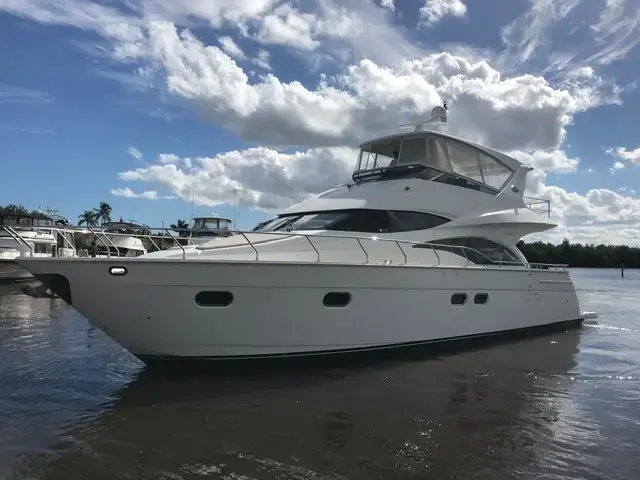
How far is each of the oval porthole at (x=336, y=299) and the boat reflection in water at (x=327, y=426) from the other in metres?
1.16

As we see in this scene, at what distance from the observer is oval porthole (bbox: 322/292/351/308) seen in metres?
8.45

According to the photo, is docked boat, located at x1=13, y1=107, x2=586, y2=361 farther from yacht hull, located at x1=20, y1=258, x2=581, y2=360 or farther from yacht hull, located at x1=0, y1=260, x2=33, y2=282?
yacht hull, located at x1=0, y1=260, x2=33, y2=282

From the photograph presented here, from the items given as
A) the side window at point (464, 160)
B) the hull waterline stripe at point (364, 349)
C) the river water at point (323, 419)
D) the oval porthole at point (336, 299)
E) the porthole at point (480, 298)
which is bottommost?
the river water at point (323, 419)

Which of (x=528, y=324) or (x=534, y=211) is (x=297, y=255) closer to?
(x=528, y=324)

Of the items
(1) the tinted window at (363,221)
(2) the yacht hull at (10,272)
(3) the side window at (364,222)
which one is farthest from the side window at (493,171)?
(2) the yacht hull at (10,272)

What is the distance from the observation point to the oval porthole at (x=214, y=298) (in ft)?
25.1

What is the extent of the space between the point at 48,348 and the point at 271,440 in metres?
7.24

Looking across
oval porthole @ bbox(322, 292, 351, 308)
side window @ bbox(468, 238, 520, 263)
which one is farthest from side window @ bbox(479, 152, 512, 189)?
oval porthole @ bbox(322, 292, 351, 308)

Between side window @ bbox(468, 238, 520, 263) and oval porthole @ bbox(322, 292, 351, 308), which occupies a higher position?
side window @ bbox(468, 238, 520, 263)

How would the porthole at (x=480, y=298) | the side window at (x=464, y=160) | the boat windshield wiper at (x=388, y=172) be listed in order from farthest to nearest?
the side window at (x=464, y=160), the boat windshield wiper at (x=388, y=172), the porthole at (x=480, y=298)

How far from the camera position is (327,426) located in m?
6.23

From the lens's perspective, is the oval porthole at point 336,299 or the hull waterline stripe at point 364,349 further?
the oval porthole at point 336,299

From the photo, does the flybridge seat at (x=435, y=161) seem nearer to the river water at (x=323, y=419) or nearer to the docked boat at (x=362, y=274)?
the docked boat at (x=362, y=274)

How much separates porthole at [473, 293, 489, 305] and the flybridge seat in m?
2.71
